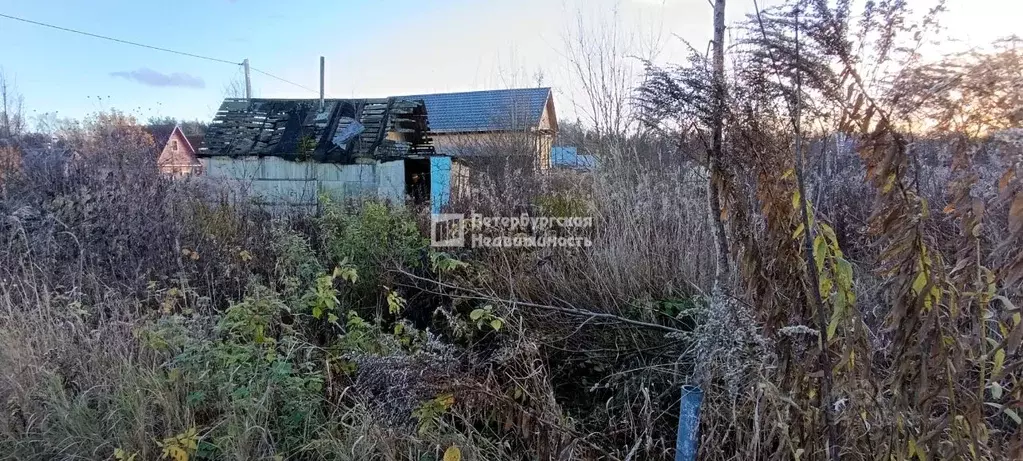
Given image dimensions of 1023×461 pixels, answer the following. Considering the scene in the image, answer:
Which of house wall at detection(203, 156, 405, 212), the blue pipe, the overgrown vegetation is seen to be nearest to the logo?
the overgrown vegetation

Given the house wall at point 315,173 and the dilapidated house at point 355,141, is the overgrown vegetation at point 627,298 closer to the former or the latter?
the house wall at point 315,173

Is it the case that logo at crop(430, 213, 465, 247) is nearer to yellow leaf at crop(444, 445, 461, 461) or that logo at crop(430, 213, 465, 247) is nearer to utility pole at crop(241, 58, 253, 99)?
yellow leaf at crop(444, 445, 461, 461)

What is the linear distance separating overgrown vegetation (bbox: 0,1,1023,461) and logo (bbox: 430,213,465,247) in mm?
195

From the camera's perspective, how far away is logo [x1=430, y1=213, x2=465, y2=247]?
13.8 feet

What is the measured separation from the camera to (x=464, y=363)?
2443 mm

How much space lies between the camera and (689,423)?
166 cm

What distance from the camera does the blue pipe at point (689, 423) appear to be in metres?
1.65

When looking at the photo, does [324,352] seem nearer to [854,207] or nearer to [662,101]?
[662,101]

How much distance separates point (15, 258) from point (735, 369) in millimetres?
4160

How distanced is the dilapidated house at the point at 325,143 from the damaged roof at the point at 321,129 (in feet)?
0.06

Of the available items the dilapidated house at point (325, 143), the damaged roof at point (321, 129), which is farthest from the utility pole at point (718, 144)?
the damaged roof at point (321, 129)

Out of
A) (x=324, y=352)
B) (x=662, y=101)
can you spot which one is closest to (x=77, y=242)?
(x=324, y=352)

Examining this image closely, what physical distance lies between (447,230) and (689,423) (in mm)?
3005

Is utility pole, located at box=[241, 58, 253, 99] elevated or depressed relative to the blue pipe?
elevated
